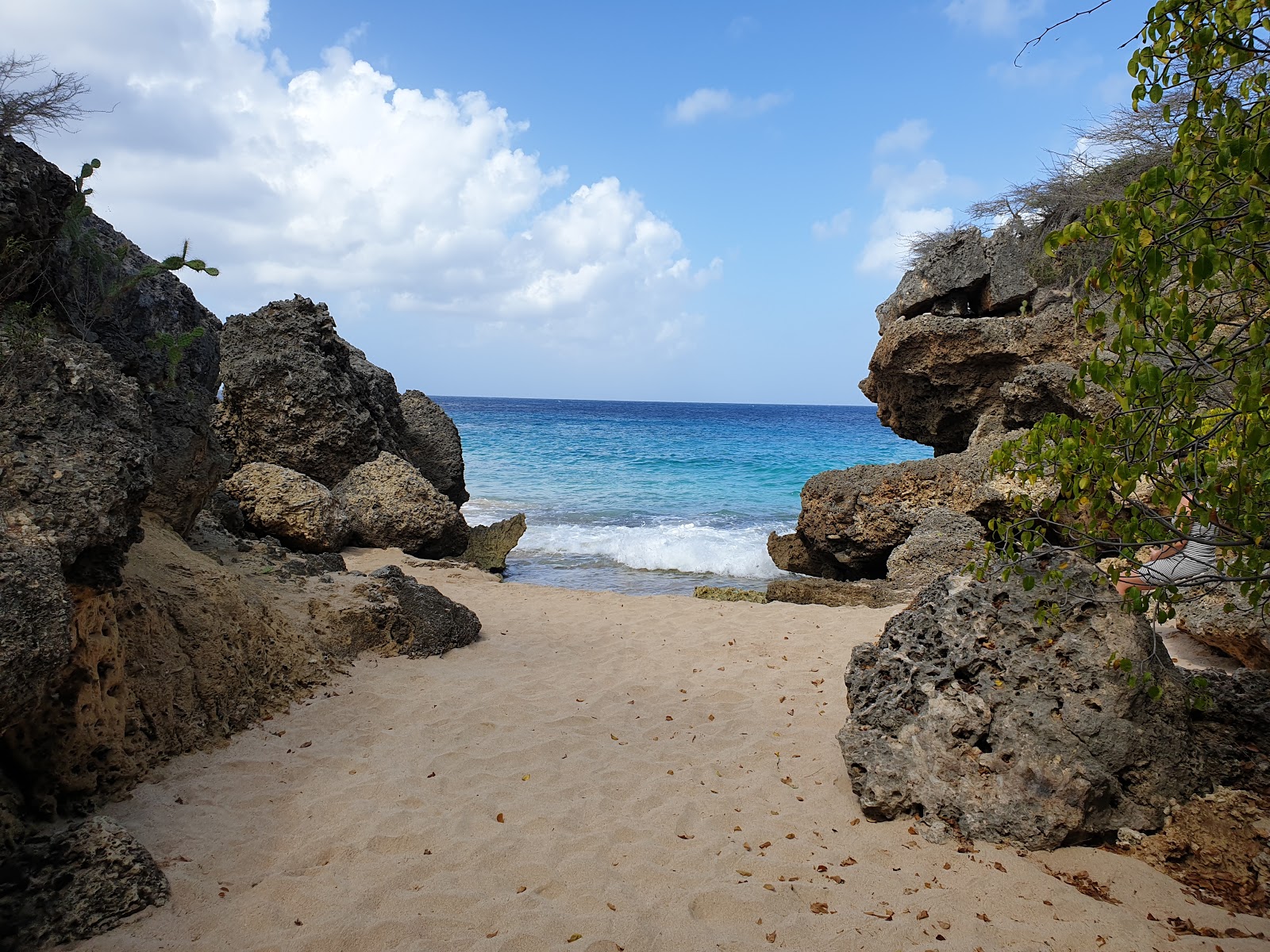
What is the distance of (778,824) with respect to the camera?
422cm

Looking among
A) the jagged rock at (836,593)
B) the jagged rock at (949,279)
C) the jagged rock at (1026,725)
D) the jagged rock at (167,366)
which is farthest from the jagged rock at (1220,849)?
the jagged rock at (949,279)

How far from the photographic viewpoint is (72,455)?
3.94m

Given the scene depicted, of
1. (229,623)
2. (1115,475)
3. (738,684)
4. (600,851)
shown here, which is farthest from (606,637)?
(1115,475)

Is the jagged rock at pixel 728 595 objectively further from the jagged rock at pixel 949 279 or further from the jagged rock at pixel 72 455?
the jagged rock at pixel 72 455

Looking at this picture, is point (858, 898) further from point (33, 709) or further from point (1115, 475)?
point (33, 709)

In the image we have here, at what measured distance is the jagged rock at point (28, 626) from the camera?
10.3 feet

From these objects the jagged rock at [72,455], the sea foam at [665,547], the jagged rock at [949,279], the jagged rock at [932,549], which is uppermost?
the jagged rock at [949,279]

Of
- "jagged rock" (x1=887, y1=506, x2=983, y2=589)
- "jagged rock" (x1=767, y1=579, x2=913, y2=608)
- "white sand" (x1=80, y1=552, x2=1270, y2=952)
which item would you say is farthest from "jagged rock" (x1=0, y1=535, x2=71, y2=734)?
"jagged rock" (x1=887, y1=506, x2=983, y2=589)

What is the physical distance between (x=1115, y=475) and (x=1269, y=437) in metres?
0.40

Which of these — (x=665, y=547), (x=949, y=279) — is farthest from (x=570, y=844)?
(x=949, y=279)

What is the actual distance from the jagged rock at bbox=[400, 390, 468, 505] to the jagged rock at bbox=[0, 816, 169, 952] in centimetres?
1177

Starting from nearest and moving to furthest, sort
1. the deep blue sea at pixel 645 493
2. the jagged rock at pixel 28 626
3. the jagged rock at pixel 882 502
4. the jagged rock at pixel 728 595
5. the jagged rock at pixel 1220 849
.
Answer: the jagged rock at pixel 28 626 < the jagged rock at pixel 1220 849 < the jagged rock at pixel 728 595 < the jagged rock at pixel 882 502 < the deep blue sea at pixel 645 493

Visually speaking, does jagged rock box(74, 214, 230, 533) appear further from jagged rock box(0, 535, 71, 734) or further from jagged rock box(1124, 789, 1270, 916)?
jagged rock box(1124, 789, 1270, 916)

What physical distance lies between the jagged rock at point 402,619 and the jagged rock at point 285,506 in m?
3.32
